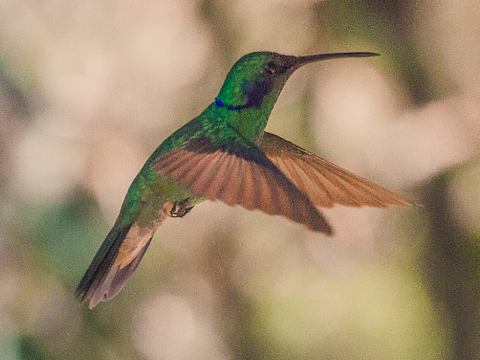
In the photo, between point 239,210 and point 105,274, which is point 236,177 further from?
point 239,210

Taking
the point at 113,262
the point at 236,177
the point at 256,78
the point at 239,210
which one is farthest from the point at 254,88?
the point at 239,210

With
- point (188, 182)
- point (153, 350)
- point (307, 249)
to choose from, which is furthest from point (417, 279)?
point (188, 182)

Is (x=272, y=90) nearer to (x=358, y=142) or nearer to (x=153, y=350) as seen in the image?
(x=358, y=142)

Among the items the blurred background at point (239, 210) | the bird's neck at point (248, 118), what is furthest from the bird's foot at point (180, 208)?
the blurred background at point (239, 210)

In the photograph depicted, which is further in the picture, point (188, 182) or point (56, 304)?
point (56, 304)

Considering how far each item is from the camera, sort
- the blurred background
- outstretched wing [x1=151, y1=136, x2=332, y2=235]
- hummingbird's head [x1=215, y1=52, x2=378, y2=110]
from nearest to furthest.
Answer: outstretched wing [x1=151, y1=136, x2=332, y2=235] < hummingbird's head [x1=215, y1=52, x2=378, y2=110] < the blurred background

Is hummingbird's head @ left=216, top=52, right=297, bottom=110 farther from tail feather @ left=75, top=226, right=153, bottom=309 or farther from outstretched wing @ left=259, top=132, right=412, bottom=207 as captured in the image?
tail feather @ left=75, top=226, right=153, bottom=309

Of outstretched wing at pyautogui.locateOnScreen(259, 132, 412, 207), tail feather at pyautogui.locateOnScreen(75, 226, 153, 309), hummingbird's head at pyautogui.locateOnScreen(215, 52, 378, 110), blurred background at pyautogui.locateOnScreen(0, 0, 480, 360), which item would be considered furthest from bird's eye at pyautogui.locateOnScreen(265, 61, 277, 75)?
blurred background at pyautogui.locateOnScreen(0, 0, 480, 360)
